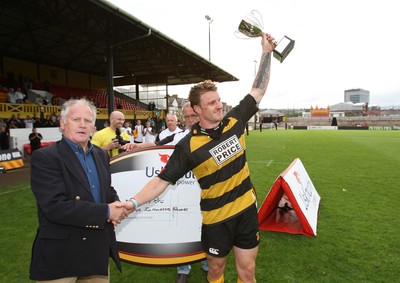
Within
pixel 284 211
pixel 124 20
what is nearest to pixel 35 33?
pixel 124 20

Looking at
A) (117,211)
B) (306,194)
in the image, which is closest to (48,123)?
(306,194)

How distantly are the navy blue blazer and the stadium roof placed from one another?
37.7ft

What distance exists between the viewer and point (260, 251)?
159 inches

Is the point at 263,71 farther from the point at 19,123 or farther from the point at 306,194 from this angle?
the point at 19,123

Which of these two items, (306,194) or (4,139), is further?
(4,139)

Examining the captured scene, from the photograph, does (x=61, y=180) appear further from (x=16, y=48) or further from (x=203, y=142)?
(x=16, y=48)

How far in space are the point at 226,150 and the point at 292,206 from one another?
2596mm

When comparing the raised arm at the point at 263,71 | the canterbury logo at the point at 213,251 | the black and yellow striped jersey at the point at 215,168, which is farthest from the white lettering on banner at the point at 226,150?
the canterbury logo at the point at 213,251

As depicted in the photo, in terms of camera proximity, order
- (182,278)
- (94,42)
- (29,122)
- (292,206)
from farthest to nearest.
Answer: (94,42), (29,122), (292,206), (182,278)

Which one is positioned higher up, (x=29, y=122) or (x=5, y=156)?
(x=29, y=122)


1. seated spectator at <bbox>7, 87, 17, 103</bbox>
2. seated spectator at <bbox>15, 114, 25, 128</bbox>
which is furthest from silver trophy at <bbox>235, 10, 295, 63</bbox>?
seated spectator at <bbox>7, 87, 17, 103</bbox>

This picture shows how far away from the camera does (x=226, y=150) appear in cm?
242

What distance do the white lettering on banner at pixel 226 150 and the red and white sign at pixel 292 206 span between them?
198 centimetres

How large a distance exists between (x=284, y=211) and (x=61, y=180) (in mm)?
4296
